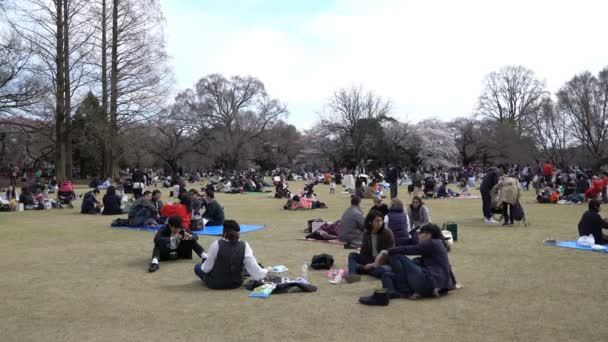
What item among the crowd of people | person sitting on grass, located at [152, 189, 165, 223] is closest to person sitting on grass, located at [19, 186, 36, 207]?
the crowd of people

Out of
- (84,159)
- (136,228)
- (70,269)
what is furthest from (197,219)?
(84,159)

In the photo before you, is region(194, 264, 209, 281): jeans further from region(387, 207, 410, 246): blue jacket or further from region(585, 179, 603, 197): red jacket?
region(585, 179, 603, 197): red jacket

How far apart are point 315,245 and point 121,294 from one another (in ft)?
14.0

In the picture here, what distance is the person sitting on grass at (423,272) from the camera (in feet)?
18.8

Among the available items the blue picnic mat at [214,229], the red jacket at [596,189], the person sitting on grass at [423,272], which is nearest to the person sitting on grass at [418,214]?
the blue picnic mat at [214,229]

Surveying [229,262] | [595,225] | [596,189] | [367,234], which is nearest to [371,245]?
[367,234]

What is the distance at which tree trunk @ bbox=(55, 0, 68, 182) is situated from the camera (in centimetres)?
2809

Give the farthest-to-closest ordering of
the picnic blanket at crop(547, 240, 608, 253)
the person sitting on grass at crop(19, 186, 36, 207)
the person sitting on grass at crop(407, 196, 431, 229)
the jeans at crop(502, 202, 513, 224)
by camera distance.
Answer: the person sitting on grass at crop(19, 186, 36, 207)
the jeans at crop(502, 202, 513, 224)
the person sitting on grass at crop(407, 196, 431, 229)
the picnic blanket at crop(547, 240, 608, 253)

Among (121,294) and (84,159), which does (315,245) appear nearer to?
(121,294)

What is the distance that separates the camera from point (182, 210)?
1100 cm

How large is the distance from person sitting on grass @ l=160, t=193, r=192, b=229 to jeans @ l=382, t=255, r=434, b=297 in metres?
5.85

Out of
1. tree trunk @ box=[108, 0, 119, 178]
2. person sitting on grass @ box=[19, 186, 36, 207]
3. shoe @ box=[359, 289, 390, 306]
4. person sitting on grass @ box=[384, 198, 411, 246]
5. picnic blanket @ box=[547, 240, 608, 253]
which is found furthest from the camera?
tree trunk @ box=[108, 0, 119, 178]

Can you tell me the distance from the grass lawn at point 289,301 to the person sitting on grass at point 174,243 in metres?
0.18

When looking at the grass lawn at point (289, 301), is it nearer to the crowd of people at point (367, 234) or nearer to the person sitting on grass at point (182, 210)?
the crowd of people at point (367, 234)
